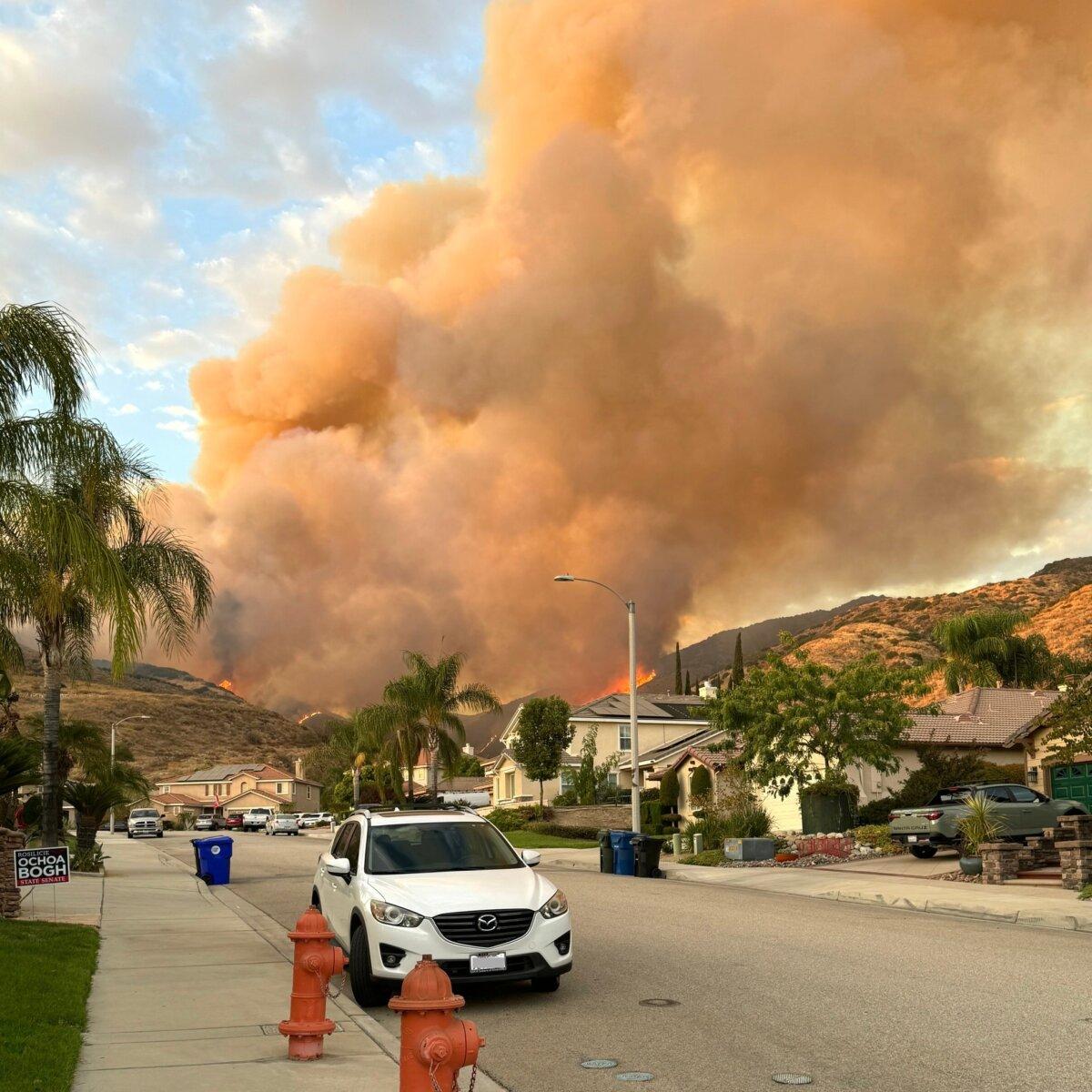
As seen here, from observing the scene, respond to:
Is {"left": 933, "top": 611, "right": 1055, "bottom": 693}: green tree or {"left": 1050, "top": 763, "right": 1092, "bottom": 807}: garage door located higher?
{"left": 933, "top": 611, "right": 1055, "bottom": 693}: green tree

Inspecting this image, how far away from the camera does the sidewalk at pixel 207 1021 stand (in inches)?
299

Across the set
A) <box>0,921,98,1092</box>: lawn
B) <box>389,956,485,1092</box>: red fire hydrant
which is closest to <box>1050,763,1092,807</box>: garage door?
<box>0,921,98,1092</box>: lawn

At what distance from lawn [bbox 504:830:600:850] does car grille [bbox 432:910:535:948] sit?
99.8ft

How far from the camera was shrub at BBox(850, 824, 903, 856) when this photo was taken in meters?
30.5

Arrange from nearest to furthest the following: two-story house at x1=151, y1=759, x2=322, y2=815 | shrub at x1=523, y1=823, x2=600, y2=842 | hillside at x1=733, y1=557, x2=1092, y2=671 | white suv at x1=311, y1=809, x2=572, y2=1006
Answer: white suv at x1=311, y1=809, x2=572, y2=1006, shrub at x1=523, y1=823, x2=600, y2=842, hillside at x1=733, y1=557, x2=1092, y2=671, two-story house at x1=151, y1=759, x2=322, y2=815

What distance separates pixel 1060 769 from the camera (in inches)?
1364

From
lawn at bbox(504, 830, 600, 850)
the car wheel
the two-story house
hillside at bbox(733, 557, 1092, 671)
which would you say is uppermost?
hillside at bbox(733, 557, 1092, 671)

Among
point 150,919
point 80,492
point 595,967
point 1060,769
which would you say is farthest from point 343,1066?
point 1060,769

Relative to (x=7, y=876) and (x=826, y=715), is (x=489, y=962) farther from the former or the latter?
(x=826, y=715)

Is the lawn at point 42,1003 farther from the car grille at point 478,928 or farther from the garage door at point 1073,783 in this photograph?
the garage door at point 1073,783

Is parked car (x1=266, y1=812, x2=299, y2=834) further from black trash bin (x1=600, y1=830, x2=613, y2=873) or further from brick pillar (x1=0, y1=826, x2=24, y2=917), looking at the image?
brick pillar (x1=0, y1=826, x2=24, y2=917)

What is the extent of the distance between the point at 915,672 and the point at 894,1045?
27230mm

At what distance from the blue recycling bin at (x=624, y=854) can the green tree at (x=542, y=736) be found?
33.5 m

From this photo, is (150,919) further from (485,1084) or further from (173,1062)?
(485,1084)
